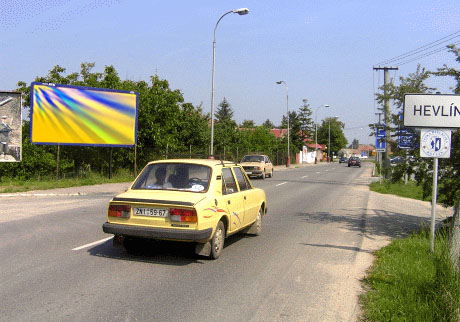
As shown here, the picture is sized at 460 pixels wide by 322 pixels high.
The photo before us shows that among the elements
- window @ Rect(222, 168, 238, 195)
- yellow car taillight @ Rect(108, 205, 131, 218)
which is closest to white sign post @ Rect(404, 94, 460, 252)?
window @ Rect(222, 168, 238, 195)

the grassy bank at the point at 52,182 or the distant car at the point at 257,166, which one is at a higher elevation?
the distant car at the point at 257,166

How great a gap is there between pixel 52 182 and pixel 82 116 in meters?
3.72

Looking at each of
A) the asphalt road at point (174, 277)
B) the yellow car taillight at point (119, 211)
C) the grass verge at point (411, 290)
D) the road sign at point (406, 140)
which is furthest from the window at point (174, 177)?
the road sign at point (406, 140)

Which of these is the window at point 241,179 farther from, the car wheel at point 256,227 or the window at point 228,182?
the car wheel at point 256,227

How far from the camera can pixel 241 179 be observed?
28.2 feet

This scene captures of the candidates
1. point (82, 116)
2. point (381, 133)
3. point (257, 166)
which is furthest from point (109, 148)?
point (381, 133)

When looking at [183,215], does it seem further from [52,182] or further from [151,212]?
[52,182]

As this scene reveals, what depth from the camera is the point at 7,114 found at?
68.2 ft

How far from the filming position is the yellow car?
21.2 feet

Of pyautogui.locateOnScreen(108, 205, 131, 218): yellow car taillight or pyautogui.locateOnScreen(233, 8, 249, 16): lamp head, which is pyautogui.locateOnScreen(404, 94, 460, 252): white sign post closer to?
pyautogui.locateOnScreen(108, 205, 131, 218): yellow car taillight

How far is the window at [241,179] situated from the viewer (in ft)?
27.7

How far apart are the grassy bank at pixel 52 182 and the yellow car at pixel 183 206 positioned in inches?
499

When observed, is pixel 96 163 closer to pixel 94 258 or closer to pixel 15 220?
pixel 15 220

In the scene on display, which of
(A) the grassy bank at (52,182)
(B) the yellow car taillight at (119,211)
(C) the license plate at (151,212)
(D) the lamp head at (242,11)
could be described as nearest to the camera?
(C) the license plate at (151,212)
